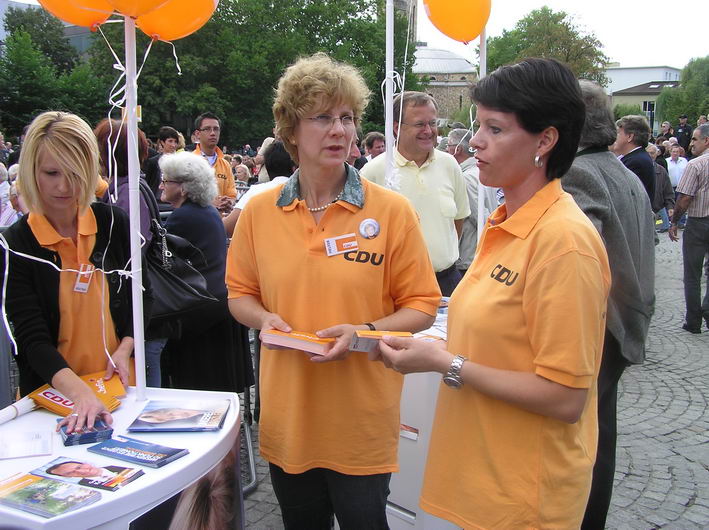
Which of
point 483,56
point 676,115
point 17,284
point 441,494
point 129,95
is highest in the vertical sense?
point 676,115

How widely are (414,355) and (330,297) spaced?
1.37 feet

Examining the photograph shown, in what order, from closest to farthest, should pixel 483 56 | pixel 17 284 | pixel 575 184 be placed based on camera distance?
pixel 17 284 → pixel 575 184 → pixel 483 56

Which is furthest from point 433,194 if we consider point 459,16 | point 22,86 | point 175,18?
point 22,86

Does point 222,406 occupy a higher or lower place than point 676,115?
lower

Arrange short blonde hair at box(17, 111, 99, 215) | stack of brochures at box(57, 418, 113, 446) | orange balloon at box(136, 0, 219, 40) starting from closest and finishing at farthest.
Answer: stack of brochures at box(57, 418, 113, 446), short blonde hair at box(17, 111, 99, 215), orange balloon at box(136, 0, 219, 40)

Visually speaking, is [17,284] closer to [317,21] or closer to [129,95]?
[129,95]

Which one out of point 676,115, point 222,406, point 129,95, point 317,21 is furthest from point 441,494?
point 676,115

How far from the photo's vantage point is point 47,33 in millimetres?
50406

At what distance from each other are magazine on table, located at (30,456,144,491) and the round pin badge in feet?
3.09

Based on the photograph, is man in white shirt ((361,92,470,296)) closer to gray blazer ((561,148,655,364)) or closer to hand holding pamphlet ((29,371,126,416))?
gray blazer ((561,148,655,364))

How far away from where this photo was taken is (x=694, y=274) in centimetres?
681

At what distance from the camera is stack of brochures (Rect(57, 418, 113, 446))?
1.79 meters

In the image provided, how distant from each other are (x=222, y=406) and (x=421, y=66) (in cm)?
7530

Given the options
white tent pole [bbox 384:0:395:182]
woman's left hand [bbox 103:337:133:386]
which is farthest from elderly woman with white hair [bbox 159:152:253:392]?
woman's left hand [bbox 103:337:133:386]
